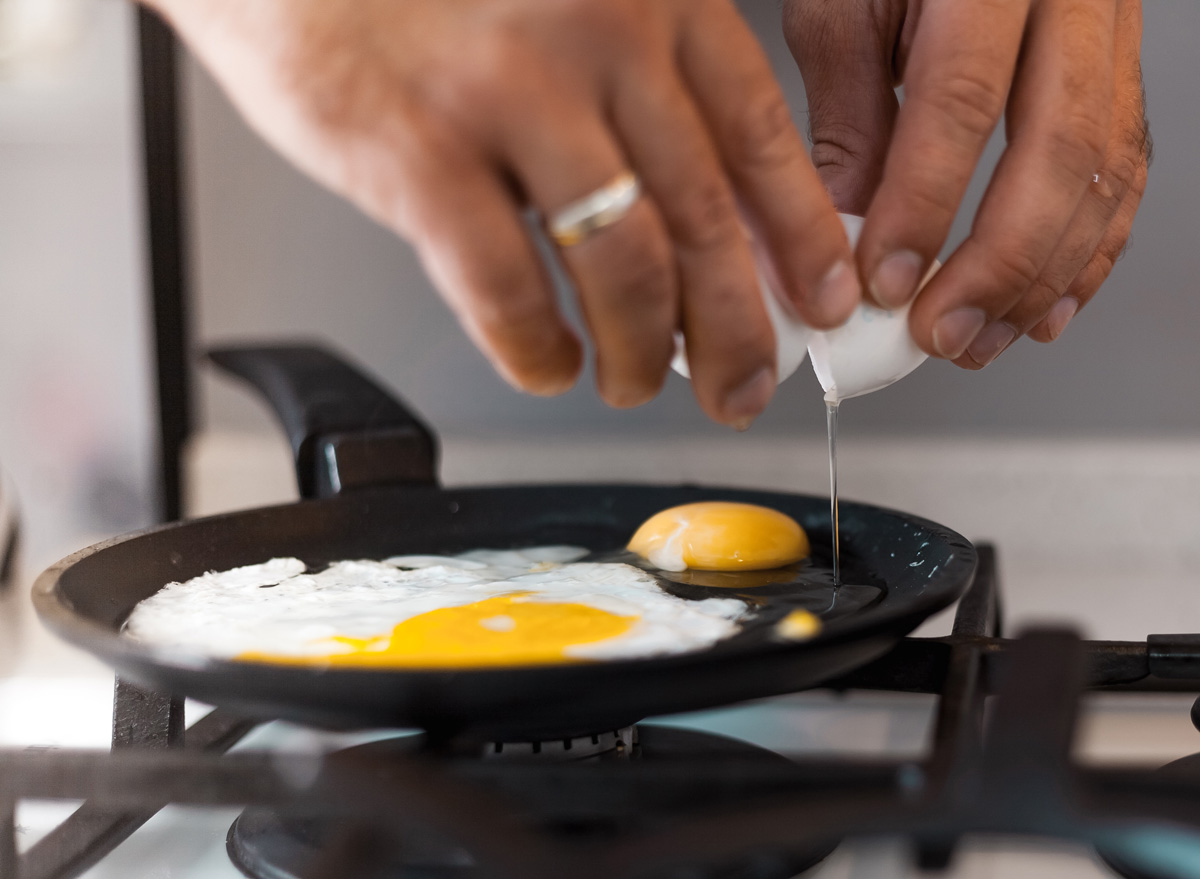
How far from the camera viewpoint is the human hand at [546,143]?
55cm

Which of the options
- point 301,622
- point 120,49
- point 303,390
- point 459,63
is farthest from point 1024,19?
point 120,49

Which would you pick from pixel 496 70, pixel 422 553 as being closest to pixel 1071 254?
pixel 496 70

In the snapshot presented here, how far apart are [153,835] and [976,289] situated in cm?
68

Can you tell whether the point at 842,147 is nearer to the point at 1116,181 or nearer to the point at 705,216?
the point at 1116,181

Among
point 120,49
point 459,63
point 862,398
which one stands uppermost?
point 120,49

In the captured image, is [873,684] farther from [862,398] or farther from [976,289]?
[862,398]

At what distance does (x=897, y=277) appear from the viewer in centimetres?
73

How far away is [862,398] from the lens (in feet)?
4.67

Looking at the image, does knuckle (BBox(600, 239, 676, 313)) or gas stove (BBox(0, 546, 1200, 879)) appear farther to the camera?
knuckle (BBox(600, 239, 676, 313))

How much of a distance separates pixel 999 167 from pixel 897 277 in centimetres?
14

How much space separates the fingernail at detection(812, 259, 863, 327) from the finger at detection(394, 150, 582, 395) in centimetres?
18

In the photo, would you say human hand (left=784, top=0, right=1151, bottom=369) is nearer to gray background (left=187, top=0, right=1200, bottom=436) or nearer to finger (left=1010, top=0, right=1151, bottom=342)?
finger (left=1010, top=0, right=1151, bottom=342)

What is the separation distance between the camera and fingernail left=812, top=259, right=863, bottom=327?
2.27ft

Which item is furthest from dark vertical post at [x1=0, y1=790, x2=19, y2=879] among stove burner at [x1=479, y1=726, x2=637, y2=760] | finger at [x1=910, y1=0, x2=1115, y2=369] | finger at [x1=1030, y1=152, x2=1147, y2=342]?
finger at [x1=1030, y1=152, x2=1147, y2=342]
